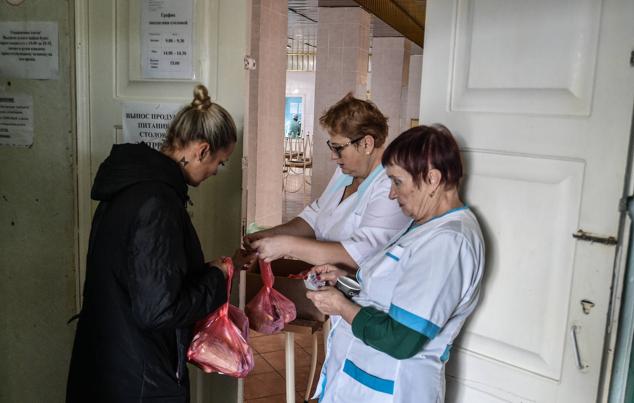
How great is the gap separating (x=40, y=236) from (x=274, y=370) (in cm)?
169

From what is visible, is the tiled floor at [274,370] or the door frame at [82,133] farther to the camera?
the tiled floor at [274,370]

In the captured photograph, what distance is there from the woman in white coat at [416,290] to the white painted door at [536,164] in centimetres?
10

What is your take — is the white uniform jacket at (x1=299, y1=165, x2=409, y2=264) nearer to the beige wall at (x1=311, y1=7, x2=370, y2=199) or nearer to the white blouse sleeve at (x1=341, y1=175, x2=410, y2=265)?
the white blouse sleeve at (x1=341, y1=175, x2=410, y2=265)

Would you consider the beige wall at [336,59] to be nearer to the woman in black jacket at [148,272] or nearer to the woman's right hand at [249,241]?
the woman's right hand at [249,241]

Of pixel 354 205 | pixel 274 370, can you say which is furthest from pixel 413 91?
pixel 354 205

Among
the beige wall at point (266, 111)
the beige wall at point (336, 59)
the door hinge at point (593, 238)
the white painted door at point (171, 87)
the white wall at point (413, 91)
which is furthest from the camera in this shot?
the white wall at point (413, 91)

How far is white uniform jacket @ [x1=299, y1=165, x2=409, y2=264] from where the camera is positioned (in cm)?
191

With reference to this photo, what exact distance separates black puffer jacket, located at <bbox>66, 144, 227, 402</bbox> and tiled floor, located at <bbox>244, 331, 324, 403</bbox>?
5.21ft

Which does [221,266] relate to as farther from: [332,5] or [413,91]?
[413,91]

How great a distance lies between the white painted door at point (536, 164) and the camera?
127cm

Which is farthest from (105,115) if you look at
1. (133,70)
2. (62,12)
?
(62,12)

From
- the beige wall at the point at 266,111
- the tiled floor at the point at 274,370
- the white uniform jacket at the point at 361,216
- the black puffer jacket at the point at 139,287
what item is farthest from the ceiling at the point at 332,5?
the black puffer jacket at the point at 139,287

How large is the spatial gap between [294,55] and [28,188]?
1493cm

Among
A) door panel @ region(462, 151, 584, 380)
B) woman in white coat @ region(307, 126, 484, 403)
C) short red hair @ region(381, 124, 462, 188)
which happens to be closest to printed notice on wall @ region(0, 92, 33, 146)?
woman in white coat @ region(307, 126, 484, 403)
